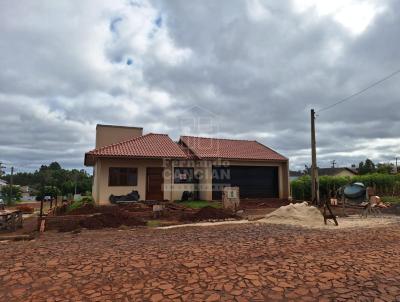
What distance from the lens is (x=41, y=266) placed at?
6207 mm

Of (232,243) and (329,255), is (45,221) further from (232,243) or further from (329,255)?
(329,255)

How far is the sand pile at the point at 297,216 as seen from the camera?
12.5 meters

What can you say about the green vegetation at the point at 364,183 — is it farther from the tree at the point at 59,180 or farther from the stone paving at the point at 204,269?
the tree at the point at 59,180

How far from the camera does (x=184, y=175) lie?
21672 mm

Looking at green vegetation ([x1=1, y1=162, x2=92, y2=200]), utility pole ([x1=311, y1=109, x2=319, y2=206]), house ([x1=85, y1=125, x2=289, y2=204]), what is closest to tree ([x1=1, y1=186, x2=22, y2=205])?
green vegetation ([x1=1, y1=162, x2=92, y2=200])

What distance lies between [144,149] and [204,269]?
1501cm

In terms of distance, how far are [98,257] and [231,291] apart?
331 cm

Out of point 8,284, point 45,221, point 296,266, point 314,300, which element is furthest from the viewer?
point 45,221

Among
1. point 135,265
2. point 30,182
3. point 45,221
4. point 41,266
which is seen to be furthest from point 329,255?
point 30,182

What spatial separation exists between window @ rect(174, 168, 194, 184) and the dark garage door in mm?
1818

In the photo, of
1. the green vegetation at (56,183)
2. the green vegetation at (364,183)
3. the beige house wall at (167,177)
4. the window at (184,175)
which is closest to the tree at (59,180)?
the green vegetation at (56,183)

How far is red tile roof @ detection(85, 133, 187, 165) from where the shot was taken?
18578 mm

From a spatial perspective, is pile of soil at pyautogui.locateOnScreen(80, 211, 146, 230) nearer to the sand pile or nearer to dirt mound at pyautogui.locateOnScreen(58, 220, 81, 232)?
dirt mound at pyautogui.locateOnScreen(58, 220, 81, 232)

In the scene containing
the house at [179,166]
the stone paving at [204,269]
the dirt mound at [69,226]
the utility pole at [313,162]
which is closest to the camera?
the stone paving at [204,269]
